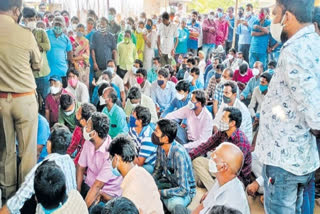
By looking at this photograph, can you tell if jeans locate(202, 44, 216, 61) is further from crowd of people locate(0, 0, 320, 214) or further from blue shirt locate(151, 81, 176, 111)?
blue shirt locate(151, 81, 176, 111)

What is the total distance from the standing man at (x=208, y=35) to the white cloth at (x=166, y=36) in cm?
143

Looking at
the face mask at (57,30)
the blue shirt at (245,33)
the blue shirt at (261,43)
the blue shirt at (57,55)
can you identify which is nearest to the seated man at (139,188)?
the blue shirt at (57,55)

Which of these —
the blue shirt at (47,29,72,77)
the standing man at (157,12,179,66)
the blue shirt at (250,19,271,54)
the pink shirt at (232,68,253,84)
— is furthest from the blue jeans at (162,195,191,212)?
the blue shirt at (250,19,271,54)

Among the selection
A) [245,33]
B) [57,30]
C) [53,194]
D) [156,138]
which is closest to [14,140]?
[53,194]

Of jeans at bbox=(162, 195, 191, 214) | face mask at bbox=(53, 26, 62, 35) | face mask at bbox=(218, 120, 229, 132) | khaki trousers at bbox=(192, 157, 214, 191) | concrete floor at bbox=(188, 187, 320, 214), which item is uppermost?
face mask at bbox=(53, 26, 62, 35)

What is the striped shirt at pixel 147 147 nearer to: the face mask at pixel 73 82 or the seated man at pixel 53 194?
the seated man at pixel 53 194

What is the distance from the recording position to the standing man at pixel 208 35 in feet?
25.5

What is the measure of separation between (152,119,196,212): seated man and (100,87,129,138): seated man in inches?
31.3

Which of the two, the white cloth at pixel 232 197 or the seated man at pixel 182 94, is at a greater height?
the white cloth at pixel 232 197

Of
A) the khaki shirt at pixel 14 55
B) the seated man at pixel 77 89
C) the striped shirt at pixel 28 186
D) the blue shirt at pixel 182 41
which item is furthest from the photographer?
the blue shirt at pixel 182 41

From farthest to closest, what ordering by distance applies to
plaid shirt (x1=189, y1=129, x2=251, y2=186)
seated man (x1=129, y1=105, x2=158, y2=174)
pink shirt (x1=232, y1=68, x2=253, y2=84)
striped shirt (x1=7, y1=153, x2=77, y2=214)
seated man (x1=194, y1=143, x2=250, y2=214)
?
1. pink shirt (x1=232, y1=68, x2=253, y2=84)
2. seated man (x1=129, y1=105, x2=158, y2=174)
3. plaid shirt (x1=189, y1=129, x2=251, y2=186)
4. striped shirt (x1=7, y1=153, x2=77, y2=214)
5. seated man (x1=194, y1=143, x2=250, y2=214)

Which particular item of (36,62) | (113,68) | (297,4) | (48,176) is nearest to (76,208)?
(48,176)

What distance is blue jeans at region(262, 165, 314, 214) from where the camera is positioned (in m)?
1.53

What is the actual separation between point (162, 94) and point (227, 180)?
2747 mm
